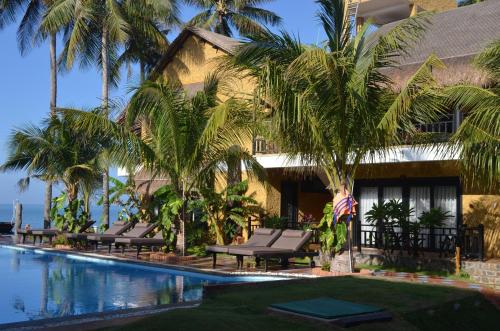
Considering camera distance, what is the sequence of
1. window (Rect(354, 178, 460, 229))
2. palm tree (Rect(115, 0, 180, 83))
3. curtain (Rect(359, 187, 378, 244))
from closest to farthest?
window (Rect(354, 178, 460, 229)) → curtain (Rect(359, 187, 378, 244)) → palm tree (Rect(115, 0, 180, 83))

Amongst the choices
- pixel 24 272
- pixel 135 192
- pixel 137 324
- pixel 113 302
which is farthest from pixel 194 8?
pixel 137 324

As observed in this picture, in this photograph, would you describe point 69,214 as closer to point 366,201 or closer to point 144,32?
point 366,201

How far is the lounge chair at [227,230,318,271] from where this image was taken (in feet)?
45.6

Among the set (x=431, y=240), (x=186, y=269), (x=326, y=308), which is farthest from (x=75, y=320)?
(x=431, y=240)

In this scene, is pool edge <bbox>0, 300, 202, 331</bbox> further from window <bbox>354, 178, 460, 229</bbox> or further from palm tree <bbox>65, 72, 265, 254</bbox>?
window <bbox>354, 178, 460, 229</bbox>

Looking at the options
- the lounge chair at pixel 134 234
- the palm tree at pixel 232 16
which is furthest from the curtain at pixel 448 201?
the palm tree at pixel 232 16

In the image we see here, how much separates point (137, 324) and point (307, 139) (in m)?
6.82

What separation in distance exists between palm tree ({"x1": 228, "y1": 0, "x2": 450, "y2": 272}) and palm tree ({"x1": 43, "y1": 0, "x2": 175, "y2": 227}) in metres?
14.0

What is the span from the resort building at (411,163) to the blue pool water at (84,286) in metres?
3.87

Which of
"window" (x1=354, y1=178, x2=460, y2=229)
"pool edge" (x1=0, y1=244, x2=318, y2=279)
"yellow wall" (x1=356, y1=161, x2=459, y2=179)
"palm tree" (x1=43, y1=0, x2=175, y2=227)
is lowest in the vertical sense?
"pool edge" (x1=0, y1=244, x2=318, y2=279)

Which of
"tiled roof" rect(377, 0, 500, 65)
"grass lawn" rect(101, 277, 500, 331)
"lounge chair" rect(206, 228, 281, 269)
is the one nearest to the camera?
"grass lawn" rect(101, 277, 500, 331)

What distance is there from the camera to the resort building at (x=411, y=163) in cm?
1585

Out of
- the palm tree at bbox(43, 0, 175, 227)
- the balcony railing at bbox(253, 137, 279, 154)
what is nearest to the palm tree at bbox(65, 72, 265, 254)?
the balcony railing at bbox(253, 137, 279, 154)

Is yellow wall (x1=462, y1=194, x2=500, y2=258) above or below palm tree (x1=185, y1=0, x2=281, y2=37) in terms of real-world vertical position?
below
